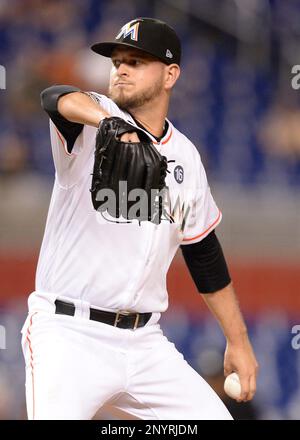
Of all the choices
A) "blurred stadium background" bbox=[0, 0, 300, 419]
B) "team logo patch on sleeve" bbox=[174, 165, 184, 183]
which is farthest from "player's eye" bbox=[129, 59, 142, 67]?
"blurred stadium background" bbox=[0, 0, 300, 419]

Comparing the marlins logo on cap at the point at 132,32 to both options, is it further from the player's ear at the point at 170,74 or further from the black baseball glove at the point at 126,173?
the black baseball glove at the point at 126,173

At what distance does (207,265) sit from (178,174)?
1.29 feet

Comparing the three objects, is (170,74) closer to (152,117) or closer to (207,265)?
(152,117)

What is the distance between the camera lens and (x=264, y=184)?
6445mm

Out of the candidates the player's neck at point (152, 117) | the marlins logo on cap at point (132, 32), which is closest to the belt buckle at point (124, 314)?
the player's neck at point (152, 117)

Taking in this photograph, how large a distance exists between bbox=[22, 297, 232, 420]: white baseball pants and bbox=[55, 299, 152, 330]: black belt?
19 millimetres

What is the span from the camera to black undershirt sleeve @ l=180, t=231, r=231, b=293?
3291mm

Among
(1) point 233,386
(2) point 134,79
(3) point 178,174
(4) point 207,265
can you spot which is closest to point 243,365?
(1) point 233,386

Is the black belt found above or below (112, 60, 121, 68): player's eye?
below

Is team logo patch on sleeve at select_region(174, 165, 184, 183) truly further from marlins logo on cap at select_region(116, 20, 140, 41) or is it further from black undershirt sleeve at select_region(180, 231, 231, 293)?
marlins logo on cap at select_region(116, 20, 140, 41)

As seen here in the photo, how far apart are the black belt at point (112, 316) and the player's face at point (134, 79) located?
74 centimetres

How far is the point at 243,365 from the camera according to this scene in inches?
126

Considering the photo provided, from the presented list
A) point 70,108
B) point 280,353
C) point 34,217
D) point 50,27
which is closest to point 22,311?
point 34,217

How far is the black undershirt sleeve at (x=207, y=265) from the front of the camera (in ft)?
10.8
